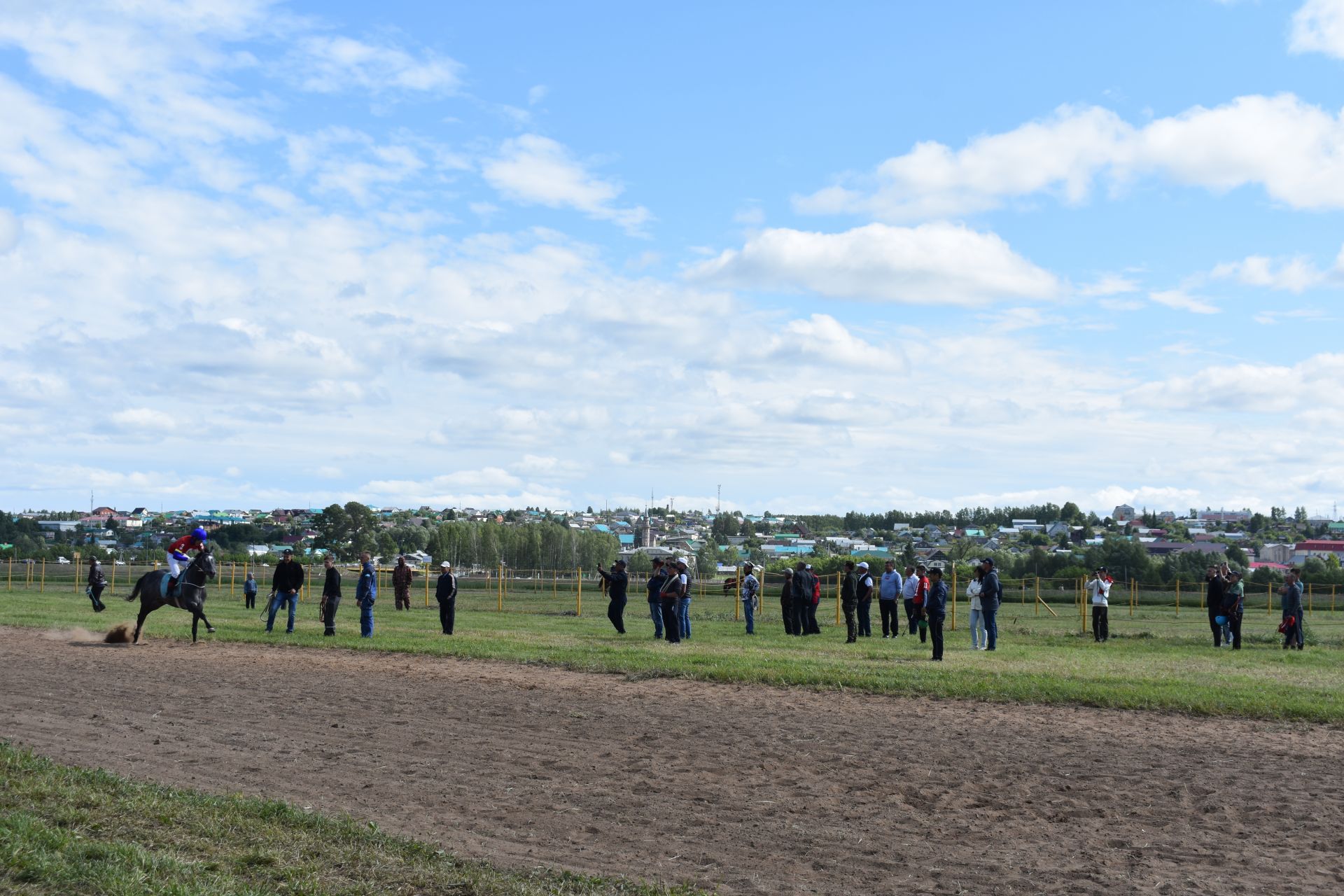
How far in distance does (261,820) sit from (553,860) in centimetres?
206

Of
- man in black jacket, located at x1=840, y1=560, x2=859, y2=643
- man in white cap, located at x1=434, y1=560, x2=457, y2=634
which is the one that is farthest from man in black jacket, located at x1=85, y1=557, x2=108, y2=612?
man in black jacket, located at x1=840, y1=560, x2=859, y2=643

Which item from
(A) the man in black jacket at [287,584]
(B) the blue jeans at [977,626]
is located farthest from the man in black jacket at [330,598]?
(B) the blue jeans at [977,626]

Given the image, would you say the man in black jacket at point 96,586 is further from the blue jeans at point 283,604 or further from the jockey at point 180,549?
the jockey at point 180,549

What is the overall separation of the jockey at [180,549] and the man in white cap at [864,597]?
1343cm

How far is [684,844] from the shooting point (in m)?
8.12

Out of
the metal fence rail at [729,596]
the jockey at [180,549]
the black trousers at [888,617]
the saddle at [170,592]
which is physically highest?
the jockey at [180,549]

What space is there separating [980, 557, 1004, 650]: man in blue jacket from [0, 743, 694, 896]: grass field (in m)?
15.1

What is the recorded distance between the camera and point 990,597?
2142 cm

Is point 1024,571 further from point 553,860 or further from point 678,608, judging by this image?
point 553,860

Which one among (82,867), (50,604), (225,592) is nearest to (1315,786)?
(82,867)

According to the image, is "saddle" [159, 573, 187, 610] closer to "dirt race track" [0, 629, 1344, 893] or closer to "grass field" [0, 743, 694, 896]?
"dirt race track" [0, 629, 1344, 893]

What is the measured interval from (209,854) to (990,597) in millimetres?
16740

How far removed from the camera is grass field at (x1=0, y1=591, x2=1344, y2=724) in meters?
15.7

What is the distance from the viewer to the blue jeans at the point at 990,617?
21547 millimetres
